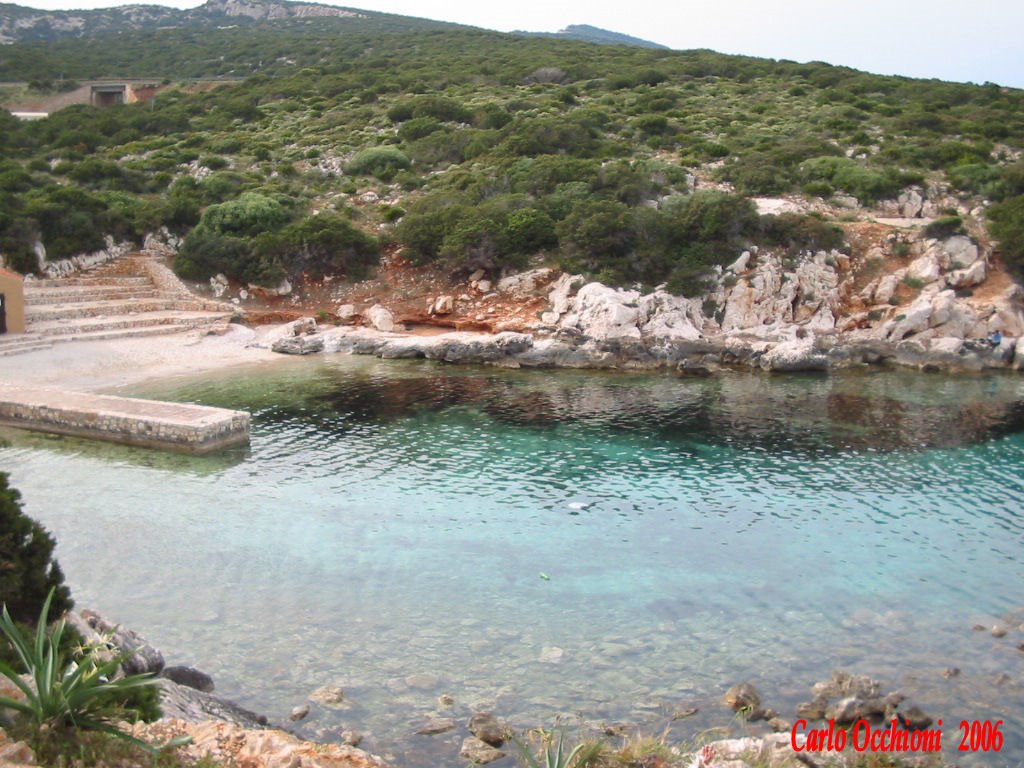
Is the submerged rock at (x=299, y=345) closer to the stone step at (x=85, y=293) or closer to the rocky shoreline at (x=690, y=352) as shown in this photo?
the rocky shoreline at (x=690, y=352)

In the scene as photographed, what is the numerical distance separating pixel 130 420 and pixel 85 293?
15.8 metres

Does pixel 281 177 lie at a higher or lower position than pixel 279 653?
higher

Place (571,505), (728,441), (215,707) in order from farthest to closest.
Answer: (728,441)
(571,505)
(215,707)

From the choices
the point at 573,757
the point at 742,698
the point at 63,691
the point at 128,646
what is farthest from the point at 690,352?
the point at 63,691

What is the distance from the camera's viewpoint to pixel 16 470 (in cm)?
1752

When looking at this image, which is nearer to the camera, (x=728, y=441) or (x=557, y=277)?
(x=728, y=441)

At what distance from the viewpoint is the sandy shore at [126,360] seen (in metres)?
25.2

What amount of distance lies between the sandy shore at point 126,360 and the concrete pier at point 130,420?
3.45 meters

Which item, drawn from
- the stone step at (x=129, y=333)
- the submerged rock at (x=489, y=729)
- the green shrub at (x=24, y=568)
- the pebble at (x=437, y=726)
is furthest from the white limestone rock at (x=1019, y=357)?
the green shrub at (x=24, y=568)

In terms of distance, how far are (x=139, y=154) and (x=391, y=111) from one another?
606 inches

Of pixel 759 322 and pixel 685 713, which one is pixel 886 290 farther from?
pixel 685 713

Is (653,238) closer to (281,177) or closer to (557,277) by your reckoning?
(557,277)

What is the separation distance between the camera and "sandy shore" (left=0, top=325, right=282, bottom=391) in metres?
25.2

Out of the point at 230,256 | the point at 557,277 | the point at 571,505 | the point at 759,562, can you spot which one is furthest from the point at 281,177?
the point at 759,562
